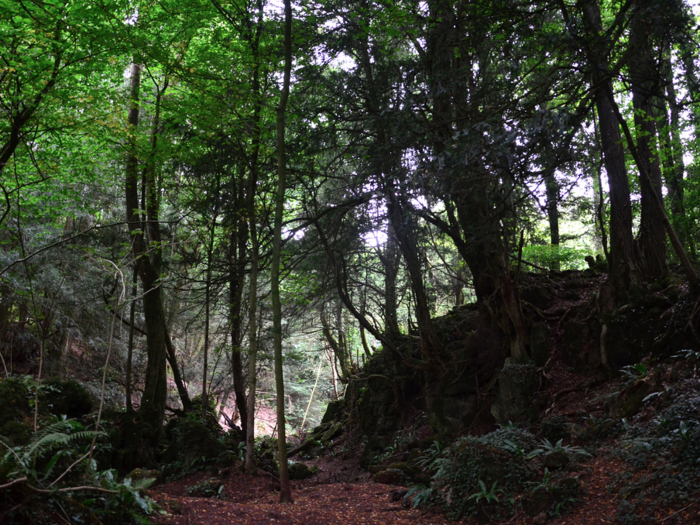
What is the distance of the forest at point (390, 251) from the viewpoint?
5.53m

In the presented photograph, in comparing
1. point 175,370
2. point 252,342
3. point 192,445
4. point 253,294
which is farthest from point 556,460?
point 175,370

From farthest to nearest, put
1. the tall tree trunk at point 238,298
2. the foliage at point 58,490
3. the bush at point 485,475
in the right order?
the tall tree trunk at point 238,298 < the bush at point 485,475 < the foliage at point 58,490

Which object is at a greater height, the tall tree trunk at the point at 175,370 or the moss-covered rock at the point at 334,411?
the tall tree trunk at the point at 175,370

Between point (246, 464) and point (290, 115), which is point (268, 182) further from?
point (246, 464)

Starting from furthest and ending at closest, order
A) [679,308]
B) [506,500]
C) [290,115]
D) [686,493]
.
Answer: [290,115], [679,308], [506,500], [686,493]

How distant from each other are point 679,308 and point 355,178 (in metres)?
5.84

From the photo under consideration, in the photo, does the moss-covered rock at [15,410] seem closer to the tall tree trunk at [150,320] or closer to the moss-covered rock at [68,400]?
the moss-covered rock at [68,400]

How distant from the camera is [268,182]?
36.4ft

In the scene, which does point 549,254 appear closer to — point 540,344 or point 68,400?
point 540,344

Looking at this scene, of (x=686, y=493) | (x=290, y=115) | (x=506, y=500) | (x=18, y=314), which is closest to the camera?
(x=686, y=493)

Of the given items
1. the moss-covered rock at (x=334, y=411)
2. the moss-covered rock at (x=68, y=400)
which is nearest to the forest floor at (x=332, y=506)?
the moss-covered rock at (x=68, y=400)

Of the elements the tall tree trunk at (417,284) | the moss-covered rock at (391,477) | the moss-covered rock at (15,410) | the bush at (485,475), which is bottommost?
the moss-covered rock at (391,477)

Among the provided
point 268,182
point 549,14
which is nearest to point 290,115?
point 268,182

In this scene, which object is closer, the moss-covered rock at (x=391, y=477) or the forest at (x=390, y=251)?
the forest at (x=390, y=251)
